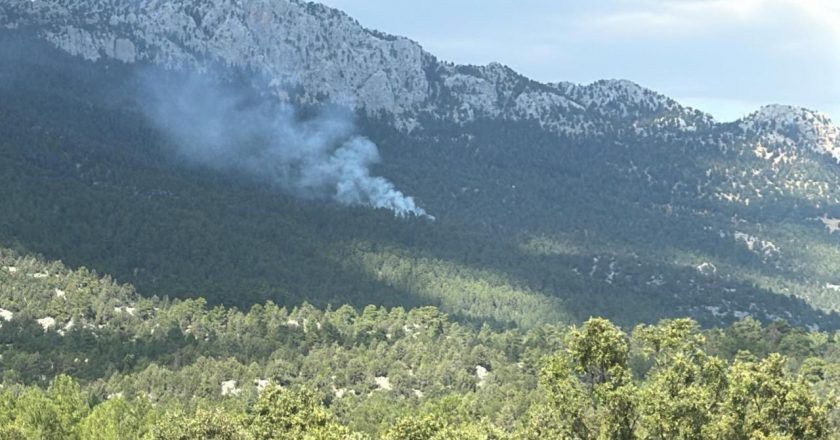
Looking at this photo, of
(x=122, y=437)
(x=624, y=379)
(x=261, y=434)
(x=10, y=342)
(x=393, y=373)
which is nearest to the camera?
(x=624, y=379)

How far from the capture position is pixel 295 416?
67.1 meters

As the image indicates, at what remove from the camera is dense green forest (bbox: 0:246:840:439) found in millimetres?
48281

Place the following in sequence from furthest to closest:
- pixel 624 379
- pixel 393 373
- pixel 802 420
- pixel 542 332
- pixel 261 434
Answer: pixel 542 332 < pixel 393 373 < pixel 261 434 < pixel 624 379 < pixel 802 420

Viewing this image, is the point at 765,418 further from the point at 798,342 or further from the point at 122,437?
the point at 798,342

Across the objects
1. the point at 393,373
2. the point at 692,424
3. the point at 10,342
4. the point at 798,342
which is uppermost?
the point at 692,424

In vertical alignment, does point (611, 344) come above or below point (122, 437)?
above

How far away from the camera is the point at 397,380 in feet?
514

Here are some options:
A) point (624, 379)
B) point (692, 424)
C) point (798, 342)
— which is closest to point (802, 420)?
point (692, 424)

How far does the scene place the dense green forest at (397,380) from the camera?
48281 mm

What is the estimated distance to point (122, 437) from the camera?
325ft

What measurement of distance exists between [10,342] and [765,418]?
15786 cm

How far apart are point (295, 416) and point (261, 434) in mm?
2867

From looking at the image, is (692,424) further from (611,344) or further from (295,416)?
(295,416)

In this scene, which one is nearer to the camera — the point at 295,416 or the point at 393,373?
the point at 295,416
